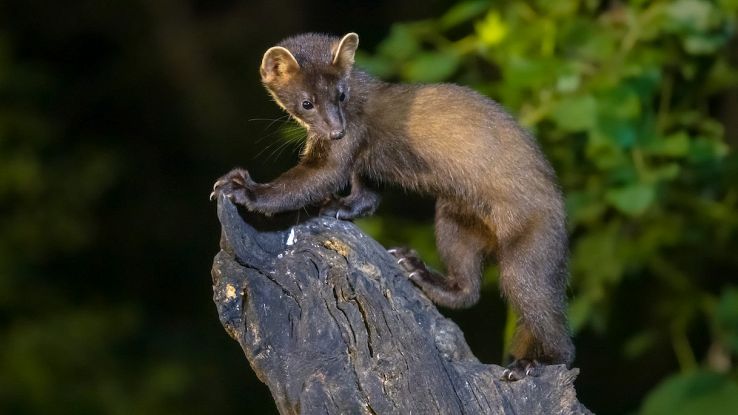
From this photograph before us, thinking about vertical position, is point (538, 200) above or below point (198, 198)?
above

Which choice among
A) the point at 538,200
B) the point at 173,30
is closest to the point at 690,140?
the point at 538,200

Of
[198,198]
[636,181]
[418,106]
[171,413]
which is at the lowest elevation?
[171,413]

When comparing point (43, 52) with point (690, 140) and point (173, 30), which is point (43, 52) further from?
point (690, 140)

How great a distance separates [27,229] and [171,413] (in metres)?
1.69

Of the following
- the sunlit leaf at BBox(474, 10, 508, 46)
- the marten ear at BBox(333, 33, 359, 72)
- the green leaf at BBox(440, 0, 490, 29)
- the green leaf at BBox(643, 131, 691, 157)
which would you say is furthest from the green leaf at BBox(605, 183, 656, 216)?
the marten ear at BBox(333, 33, 359, 72)

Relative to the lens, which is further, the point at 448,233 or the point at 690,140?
the point at 690,140

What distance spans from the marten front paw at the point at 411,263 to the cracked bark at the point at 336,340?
106cm

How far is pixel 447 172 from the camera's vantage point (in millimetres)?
5500

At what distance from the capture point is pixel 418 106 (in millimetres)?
5664

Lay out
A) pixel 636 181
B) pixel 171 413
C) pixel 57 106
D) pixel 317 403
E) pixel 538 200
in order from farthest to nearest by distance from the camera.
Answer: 1. pixel 57 106
2. pixel 171 413
3. pixel 636 181
4. pixel 538 200
5. pixel 317 403

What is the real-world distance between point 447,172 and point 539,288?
64cm

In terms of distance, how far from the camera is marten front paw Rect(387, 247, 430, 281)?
216 inches

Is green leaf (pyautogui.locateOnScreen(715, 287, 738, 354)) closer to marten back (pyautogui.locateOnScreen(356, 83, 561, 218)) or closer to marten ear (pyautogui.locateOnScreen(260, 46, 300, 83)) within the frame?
marten back (pyautogui.locateOnScreen(356, 83, 561, 218))

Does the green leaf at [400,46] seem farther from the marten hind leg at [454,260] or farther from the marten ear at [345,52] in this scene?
the marten hind leg at [454,260]
